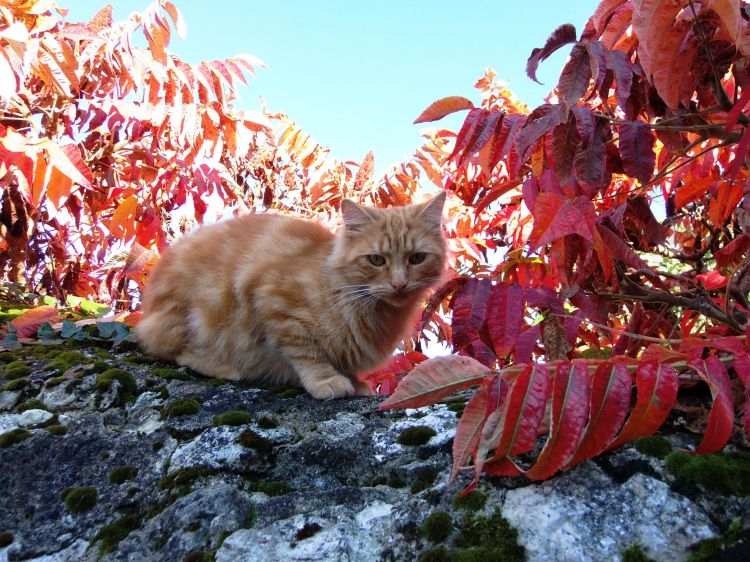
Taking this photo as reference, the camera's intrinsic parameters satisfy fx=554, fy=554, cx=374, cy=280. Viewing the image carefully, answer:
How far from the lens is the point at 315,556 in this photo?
1242 mm

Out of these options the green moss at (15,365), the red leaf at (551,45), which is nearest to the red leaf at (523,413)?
the red leaf at (551,45)

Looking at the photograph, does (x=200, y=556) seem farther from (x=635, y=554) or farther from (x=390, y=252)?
(x=390, y=252)

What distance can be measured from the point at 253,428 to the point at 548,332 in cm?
133

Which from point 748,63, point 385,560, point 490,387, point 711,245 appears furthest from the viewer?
point 711,245

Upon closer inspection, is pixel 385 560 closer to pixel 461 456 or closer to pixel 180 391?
pixel 461 456

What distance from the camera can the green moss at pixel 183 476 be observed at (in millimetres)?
1612

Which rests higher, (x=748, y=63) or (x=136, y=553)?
(x=748, y=63)

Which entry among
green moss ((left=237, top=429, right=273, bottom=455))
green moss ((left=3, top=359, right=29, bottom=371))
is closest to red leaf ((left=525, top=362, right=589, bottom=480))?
green moss ((left=237, top=429, right=273, bottom=455))

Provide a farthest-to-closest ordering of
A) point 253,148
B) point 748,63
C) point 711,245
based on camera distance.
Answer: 1. point 253,148
2. point 711,245
3. point 748,63

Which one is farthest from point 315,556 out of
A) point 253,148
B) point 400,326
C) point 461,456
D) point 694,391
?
point 253,148

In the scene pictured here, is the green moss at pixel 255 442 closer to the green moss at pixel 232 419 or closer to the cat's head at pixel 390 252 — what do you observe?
the green moss at pixel 232 419

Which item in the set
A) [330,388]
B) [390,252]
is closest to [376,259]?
[390,252]

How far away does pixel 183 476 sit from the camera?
1.63 meters

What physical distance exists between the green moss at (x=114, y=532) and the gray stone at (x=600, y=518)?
0.97m
